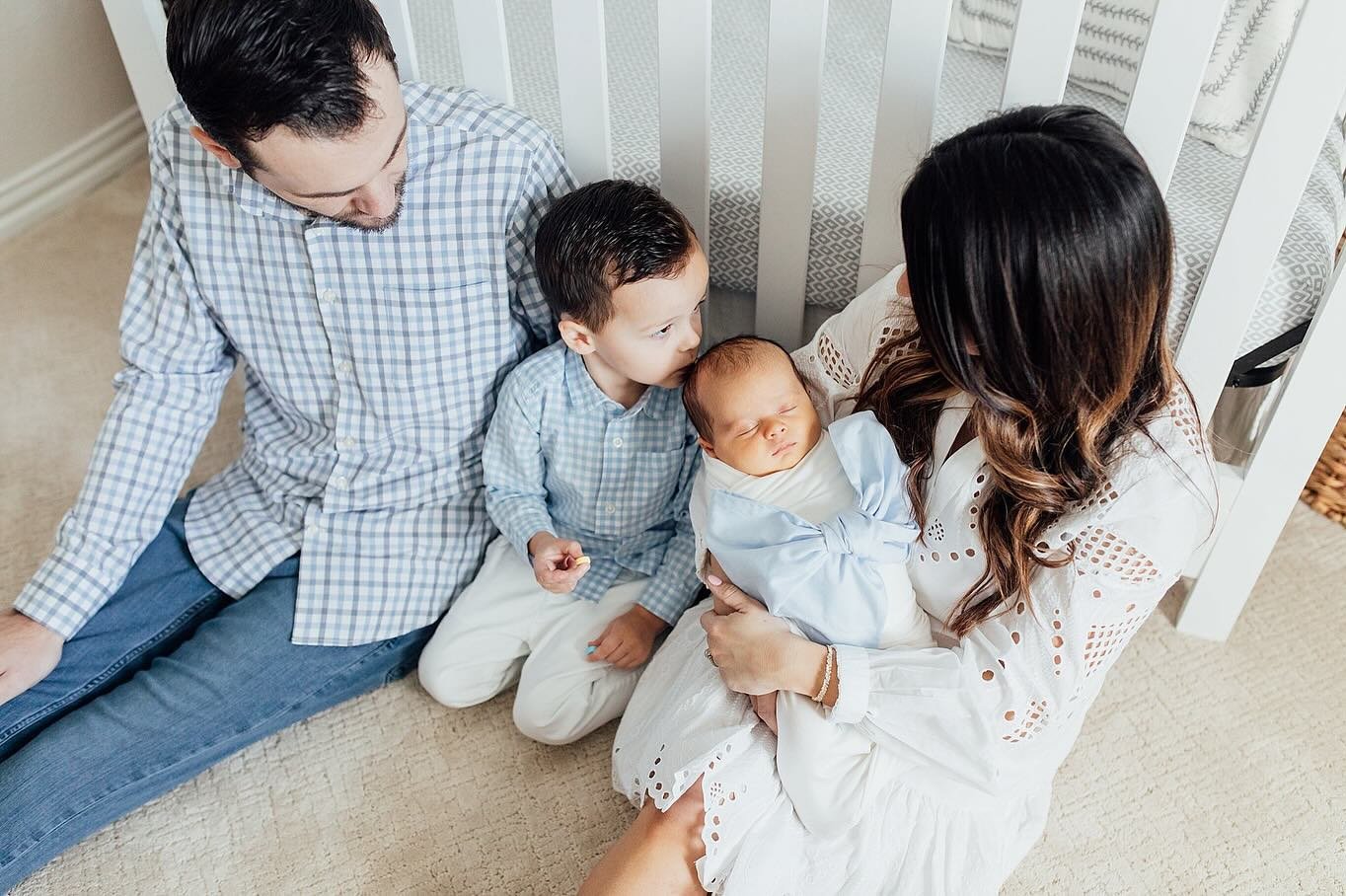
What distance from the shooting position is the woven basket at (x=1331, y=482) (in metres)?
1.50

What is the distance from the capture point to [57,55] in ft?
7.18

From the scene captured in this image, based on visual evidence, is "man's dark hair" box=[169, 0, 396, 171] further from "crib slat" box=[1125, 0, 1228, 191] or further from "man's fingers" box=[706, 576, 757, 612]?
"crib slat" box=[1125, 0, 1228, 191]

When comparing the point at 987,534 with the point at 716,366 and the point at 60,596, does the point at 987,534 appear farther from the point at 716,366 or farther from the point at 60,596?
the point at 60,596

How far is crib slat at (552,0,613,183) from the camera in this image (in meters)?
1.12

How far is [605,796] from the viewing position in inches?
50.3

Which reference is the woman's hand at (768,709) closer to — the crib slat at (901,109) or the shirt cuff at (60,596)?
the crib slat at (901,109)

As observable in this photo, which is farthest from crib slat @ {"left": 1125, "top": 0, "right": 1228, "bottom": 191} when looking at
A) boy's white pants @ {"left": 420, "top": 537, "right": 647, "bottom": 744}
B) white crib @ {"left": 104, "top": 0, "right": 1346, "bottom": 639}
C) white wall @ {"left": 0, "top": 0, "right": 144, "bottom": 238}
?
white wall @ {"left": 0, "top": 0, "right": 144, "bottom": 238}

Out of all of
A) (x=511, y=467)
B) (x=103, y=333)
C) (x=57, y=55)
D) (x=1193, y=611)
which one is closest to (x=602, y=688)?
(x=511, y=467)

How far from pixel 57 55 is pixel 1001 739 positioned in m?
2.22

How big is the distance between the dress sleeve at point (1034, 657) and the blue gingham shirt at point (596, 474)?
1.20ft

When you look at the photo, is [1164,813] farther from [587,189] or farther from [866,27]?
[866,27]

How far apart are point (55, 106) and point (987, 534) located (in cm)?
213

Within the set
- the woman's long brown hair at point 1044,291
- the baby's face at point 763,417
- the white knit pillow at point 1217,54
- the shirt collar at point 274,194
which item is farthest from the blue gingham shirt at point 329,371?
the white knit pillow at point 1217,54

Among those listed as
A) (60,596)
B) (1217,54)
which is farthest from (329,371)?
(1217,54)
